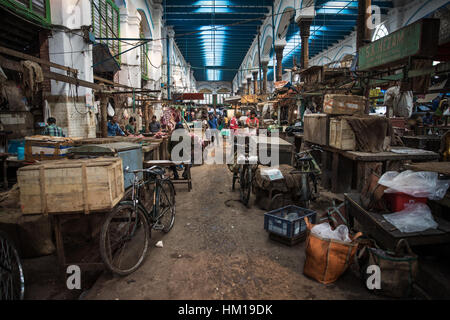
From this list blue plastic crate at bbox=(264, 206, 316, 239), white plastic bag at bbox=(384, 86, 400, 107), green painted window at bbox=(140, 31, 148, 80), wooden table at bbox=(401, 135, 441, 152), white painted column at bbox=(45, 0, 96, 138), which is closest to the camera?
blue plastic crate at bbox=(264, 206, 316, 239)

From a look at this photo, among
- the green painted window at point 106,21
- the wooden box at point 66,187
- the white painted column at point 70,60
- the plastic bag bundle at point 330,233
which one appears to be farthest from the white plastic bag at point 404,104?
the green painted window at point 106,21

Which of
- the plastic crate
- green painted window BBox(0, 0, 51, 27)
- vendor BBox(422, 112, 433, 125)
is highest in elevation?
green painted window BBox(0, 0, 51, 27)

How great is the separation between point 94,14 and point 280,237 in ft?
35.0

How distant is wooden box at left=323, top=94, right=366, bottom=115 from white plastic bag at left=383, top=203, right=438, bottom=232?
3223mm

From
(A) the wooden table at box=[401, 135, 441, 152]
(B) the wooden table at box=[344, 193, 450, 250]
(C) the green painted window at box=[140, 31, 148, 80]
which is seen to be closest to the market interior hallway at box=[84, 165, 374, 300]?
(B) the wooden table at box=[344, 193, 450, 250]

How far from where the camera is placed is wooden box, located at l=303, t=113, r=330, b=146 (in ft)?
20.1

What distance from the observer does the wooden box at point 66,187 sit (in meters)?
2.53

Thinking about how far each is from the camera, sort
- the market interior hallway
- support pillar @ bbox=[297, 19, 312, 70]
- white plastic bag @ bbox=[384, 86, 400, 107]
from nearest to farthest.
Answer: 1. the market interior hallway
2. white plastic bag @ bbox=[384, 86, 400, 107]
3. support pillar @ bbox=[297, 19, 312, 70]

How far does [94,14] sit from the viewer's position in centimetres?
979

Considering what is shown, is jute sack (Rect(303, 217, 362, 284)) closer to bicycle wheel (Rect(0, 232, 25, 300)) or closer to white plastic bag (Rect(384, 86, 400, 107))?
bicycle wheel (Rect(0, 232, 25, 300))

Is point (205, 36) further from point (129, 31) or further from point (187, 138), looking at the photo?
point (187, 138)

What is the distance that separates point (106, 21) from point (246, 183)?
9.55 metres

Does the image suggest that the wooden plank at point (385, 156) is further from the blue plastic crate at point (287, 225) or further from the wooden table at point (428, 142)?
the wooden table at point (428, 142)
